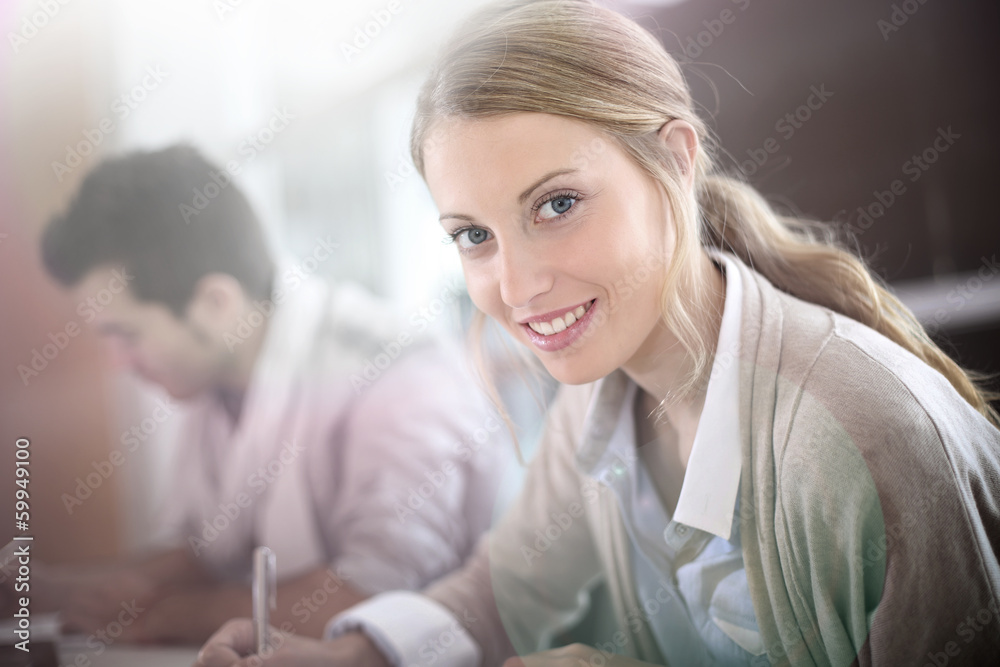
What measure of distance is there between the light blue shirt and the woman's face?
0.23ft

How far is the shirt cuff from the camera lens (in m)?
0.56

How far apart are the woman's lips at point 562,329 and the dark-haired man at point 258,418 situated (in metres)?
0.32

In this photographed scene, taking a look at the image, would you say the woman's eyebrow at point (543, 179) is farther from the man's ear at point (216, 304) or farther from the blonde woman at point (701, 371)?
the man's ear at point (216, 304)

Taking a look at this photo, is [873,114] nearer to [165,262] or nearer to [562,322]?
[562,322]

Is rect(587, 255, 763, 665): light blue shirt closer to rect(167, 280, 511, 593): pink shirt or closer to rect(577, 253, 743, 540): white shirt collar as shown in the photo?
rect(577, 253, 743, 540): white shirt collar

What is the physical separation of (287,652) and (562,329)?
1.19ft

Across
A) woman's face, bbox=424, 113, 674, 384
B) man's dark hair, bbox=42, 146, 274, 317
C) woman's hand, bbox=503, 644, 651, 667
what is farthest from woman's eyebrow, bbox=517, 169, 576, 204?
man's dark hair, bbox=42, 146, 274, 317

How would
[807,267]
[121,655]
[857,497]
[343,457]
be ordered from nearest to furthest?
[857,497] < [807,267] < [121,655] < [343,457]

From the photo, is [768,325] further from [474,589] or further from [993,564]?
[474,589]

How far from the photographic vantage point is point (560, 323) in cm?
45

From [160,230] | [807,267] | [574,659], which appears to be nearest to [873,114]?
[807,267]

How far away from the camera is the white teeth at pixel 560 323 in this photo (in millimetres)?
443

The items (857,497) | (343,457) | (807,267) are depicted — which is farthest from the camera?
(343,457)

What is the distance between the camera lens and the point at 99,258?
0.76 m
